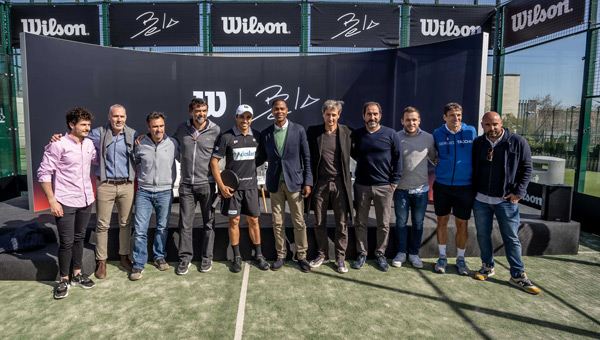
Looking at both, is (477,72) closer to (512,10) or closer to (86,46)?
(512,10)

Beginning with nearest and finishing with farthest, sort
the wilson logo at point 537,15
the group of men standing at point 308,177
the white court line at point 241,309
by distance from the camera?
the white court line at point 241,309, the group of men standing at point 308,177, the wilson logo at point 537,15

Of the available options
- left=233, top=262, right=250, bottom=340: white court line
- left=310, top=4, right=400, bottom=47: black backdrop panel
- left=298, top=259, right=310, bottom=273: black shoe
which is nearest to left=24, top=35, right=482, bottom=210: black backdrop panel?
left=310, top=4, right=400, bottom=47: black backdrop panel

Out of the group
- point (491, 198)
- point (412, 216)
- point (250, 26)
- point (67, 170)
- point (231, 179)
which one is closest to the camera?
point (67, 170)

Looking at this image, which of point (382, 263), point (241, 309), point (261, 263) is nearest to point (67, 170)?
point (241, 309)

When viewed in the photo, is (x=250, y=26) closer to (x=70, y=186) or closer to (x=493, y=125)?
(x=70, y=186)

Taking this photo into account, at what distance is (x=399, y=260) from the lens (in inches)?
157

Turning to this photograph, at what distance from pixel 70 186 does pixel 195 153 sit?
1140 millimetres

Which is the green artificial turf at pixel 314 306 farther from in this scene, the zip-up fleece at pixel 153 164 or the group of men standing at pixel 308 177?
the zip-up fleece at pixel 153 164

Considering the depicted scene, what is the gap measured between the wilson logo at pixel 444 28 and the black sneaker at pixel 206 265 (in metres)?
6.86

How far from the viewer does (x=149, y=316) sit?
9.51 feet

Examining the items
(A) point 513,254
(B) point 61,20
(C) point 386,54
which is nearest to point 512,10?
(C) point 386,54

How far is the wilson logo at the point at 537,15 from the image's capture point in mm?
6064
